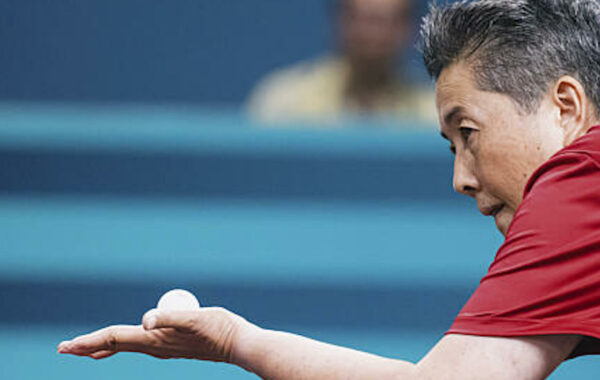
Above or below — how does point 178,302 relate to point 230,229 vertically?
below

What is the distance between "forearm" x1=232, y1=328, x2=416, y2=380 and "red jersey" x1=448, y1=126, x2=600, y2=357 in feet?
0.29

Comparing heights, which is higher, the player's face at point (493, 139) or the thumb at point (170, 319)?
the player's face at point (493, 139)

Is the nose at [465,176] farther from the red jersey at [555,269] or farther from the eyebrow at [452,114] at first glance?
the red jersey at [555,269]

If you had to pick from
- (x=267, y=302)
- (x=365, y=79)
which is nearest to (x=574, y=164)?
(x=267, y=302)

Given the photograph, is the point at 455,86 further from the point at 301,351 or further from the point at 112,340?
the point at 112,340

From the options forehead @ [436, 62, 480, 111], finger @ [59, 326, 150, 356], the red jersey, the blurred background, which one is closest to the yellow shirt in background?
the blurred background

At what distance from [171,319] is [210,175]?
117 cm

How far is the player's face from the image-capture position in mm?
1059

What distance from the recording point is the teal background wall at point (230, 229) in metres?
2.10

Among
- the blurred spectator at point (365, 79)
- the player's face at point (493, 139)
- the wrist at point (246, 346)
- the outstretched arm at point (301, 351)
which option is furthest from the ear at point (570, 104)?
the blurred spectator at point (365, 79)

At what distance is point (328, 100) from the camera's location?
257 cm

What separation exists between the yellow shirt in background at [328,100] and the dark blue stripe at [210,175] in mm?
290

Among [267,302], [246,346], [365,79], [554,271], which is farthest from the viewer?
[365,79]

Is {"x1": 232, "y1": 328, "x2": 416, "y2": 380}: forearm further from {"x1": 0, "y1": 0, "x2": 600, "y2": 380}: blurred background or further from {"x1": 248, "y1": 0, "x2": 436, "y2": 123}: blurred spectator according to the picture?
{"x1": 248, "y1": 0, "x2": 436, "y2": 123}: blurred spectator
